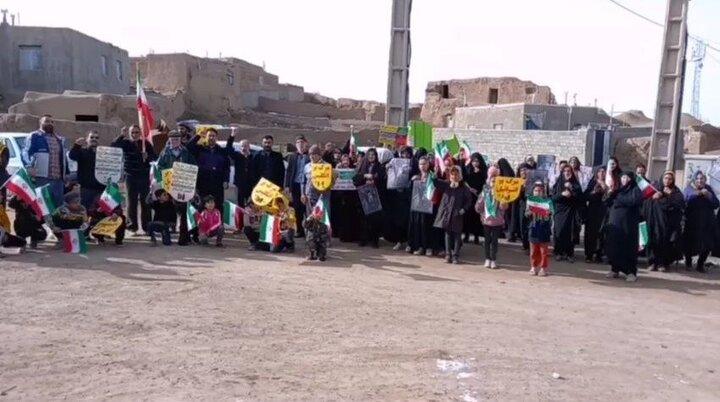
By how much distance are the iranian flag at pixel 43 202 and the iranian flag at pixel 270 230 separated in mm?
2884

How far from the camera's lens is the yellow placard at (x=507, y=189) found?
1002 cm

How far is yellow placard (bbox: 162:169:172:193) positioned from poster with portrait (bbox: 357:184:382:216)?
9.80ft

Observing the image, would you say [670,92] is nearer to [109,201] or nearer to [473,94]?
[109,201]

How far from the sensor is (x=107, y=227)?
1001 cm

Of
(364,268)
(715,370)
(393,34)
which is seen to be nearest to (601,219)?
(364,268)

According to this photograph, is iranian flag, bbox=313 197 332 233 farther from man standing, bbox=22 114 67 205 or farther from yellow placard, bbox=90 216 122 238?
man standing, bbox=22 114 67 205

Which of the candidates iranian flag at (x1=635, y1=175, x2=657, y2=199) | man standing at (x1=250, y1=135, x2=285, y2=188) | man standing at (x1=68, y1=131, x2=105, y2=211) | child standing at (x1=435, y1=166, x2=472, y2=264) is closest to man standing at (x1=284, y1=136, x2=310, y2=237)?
man standing at (x1=250, y1=135, x2=285, y2=188)

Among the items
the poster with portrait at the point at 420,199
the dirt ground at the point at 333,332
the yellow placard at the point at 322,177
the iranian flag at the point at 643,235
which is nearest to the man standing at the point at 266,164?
the yellow placard at the point at 322,177

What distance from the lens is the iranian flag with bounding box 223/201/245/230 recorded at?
10.7 metres

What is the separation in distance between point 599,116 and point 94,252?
85.7 feet

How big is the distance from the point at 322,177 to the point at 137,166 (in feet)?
9.65

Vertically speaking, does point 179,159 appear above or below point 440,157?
below

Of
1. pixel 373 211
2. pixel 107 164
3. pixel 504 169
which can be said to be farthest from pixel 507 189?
pixel 107 164

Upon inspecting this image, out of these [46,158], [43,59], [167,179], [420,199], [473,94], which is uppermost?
[473,94]
